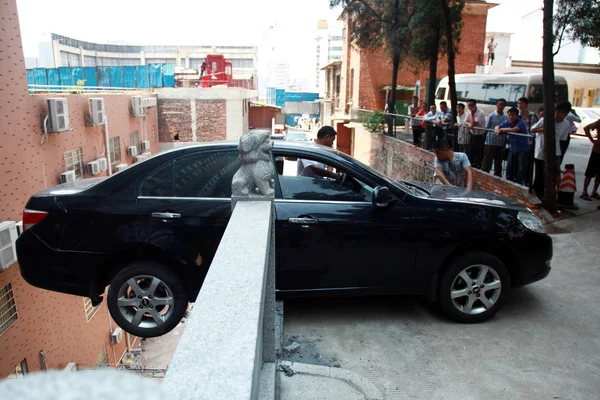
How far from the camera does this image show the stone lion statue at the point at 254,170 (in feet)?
10.1

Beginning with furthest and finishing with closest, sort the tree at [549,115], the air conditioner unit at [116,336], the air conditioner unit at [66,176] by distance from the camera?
the air conditioner unit at [116,336] < the air conditioner unit at [66,176] < the tree at [549,115]

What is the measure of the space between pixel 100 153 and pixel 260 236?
1525cm

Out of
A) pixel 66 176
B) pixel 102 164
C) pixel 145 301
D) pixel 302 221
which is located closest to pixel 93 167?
pixel 102 164

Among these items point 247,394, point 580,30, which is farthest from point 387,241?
point 580,30

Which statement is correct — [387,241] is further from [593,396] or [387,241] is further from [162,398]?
[162,398]

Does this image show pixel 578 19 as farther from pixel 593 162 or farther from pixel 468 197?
pixel 468 197

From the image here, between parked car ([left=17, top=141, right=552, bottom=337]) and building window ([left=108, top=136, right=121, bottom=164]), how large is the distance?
45.8ft

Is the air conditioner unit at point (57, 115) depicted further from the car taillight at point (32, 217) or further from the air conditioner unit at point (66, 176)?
the car taillight at point (32, 217)

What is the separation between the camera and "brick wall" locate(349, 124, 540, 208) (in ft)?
28.2

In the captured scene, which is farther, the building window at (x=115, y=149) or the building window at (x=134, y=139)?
the building window at (x=134, y=139)

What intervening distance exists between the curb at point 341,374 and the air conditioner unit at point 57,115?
1048 cm

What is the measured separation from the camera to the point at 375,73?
29703mm

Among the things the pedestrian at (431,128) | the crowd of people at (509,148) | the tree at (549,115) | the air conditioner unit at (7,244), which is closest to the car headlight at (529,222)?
the crowd of people at (509,148)

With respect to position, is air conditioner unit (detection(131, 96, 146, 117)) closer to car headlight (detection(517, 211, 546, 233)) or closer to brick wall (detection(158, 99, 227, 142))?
brick wall (detection(158, 99, 227, 142))
